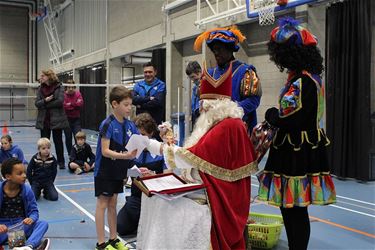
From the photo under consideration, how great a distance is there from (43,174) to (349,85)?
16.0 ft

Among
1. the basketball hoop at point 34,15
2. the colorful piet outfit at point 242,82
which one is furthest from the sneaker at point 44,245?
the basketball hoop at point 34,15

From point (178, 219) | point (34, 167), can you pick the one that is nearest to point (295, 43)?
point (178, 219)

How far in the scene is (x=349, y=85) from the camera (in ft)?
23.1

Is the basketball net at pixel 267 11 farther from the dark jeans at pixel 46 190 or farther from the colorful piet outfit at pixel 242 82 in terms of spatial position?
the colorful piet outfit at pixel 242 82

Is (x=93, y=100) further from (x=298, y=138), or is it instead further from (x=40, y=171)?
(x=298, y=138)

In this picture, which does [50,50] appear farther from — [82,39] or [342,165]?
[342,165]

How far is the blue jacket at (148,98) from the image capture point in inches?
225

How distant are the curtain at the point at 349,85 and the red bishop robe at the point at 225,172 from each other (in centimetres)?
493

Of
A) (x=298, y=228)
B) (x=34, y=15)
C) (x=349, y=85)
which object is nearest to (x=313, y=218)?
(x=298, y=228)

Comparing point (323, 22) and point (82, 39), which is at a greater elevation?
point (82, 39)

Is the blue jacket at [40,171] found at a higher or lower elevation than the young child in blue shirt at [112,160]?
lower

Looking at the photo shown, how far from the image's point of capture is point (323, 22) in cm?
780

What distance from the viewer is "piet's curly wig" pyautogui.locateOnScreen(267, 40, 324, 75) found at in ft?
8.78

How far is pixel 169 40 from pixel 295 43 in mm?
10803
